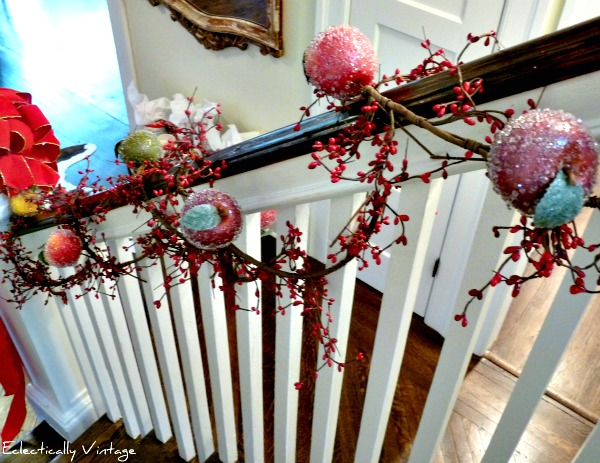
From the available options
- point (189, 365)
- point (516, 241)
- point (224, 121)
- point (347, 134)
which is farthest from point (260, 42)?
point (347, 134)

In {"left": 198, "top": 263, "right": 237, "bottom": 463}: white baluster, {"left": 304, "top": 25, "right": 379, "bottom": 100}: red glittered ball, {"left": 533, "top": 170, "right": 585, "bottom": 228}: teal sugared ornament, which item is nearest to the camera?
{"left": 533, "top": 170, "right": 585, "bottom": 228}: teal sugared ornament

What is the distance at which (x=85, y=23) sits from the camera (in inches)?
200

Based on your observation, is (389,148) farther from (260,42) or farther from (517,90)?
A: (260,42)

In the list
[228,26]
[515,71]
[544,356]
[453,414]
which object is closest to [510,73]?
[515,71]

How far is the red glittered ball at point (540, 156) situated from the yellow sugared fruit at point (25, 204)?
958mm

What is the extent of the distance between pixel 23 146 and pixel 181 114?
1.51 meters

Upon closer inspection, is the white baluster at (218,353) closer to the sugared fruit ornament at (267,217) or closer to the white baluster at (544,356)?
the sugared fruit ornament at (267,217)

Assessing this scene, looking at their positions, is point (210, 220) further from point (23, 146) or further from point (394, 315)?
point (23, 146)

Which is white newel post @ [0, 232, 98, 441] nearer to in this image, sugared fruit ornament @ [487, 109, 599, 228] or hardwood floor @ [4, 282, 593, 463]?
hardwood floor @ [4, 282, 593, 463]

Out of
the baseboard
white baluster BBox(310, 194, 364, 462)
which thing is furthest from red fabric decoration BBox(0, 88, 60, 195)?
the baseboard

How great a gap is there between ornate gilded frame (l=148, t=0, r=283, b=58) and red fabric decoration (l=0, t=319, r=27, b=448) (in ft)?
4.64

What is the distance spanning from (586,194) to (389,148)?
0.18m

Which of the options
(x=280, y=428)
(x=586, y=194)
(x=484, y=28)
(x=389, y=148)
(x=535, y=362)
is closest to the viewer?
(x=586, y=194)

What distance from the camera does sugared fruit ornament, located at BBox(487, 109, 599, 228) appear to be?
1.25ft
